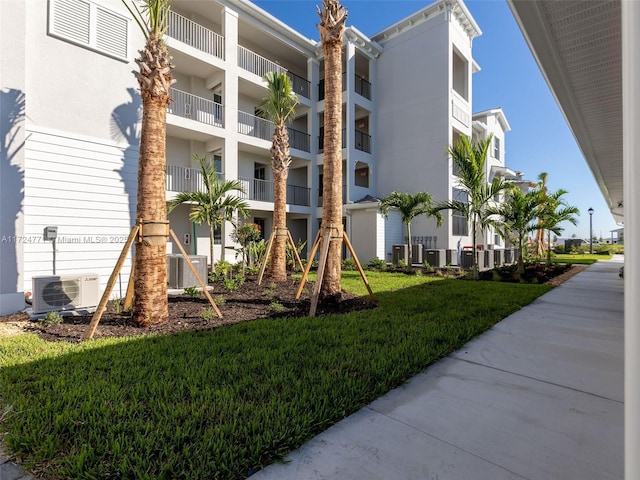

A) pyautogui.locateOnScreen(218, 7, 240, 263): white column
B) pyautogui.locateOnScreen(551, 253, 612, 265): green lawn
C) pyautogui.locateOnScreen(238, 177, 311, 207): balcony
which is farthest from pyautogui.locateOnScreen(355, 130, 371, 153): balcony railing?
pyautogui.locateOnScreen(551, 253, 612, 265): green lawn

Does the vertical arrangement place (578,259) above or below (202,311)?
above

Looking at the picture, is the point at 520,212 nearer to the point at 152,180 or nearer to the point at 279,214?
the point at 279,214

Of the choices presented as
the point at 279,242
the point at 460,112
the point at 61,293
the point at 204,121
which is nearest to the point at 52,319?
the point at 61,293

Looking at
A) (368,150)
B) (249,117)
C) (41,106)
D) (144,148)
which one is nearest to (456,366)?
(144,148)

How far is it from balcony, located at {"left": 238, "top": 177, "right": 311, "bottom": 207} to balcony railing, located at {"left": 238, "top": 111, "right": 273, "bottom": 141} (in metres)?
2.39

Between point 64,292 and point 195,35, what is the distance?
1307 cm

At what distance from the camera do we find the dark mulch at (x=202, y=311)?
4996 millimetres

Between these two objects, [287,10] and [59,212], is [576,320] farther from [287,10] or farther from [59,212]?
[287,10]

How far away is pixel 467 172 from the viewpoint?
424 inches

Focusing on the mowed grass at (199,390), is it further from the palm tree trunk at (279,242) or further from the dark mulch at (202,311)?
the palm tree trunk at (279,242)

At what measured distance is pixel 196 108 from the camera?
14297mm

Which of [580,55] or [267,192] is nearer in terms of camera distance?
[580,55]

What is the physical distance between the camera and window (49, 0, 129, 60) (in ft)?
22.7

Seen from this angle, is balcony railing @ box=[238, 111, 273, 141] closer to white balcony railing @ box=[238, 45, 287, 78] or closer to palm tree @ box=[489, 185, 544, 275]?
white balcony railing @ box=[238, 45, 287, 78]
